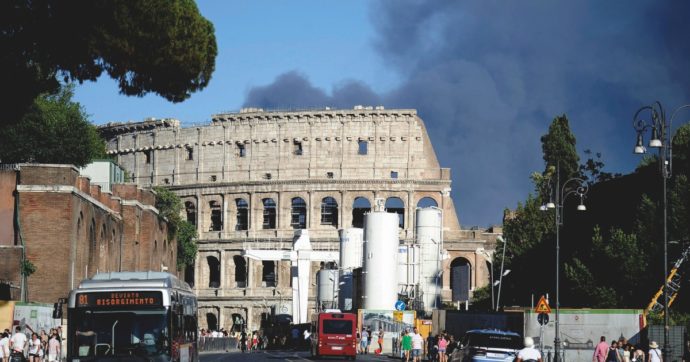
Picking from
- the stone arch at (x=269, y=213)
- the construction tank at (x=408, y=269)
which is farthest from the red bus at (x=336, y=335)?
the stone arch at (x=269, y=213)

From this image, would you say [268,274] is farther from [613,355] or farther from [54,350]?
[613,355]

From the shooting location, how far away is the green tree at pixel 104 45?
2416 cm

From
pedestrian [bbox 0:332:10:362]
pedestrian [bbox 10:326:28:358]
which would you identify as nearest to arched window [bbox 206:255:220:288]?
pedestrian [bbox 10:326:28:358]

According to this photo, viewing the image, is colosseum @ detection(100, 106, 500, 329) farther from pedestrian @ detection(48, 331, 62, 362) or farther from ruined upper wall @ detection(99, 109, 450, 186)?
pedestrian @ detection(48, 331, 62, 362)

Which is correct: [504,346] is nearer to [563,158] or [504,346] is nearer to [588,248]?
[588,248]

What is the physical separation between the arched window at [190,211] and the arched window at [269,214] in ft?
20.0

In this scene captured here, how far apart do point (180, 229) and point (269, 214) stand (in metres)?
9.84

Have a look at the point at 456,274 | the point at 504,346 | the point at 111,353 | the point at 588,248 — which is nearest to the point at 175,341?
the point at 111,353

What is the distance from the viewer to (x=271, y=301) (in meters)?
111

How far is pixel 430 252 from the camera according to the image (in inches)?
3570

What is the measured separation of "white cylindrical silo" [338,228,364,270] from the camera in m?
93.2

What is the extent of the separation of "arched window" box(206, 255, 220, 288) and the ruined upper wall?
22.5 ft

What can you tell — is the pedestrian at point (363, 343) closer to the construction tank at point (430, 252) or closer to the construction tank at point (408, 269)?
the construction tank at point (408, 269)

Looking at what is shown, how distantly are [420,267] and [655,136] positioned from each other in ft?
181
